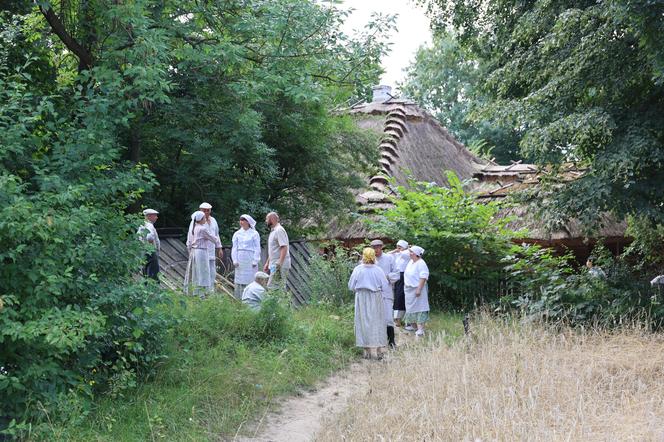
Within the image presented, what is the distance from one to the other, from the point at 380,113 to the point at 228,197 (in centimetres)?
1028

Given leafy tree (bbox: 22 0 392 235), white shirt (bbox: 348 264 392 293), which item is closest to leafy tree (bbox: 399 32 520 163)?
leafy tree (bbox: 22 0 392 235)

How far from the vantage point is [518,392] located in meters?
7.28

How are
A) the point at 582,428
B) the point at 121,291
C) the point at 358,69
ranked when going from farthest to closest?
1. the point at 358,69
2. the point at 121,291
3. the point at 582,428

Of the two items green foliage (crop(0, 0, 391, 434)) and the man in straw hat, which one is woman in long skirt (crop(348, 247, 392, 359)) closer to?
the man in straw hat

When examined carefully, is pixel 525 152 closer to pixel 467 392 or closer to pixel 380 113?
pixel 467 392

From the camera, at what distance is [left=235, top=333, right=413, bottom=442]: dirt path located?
7.48 metres

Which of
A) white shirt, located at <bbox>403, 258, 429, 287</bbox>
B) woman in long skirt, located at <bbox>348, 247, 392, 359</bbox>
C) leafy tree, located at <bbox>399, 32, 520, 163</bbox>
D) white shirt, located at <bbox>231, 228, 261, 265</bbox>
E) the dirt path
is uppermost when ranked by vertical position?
leafy tree, located at <bbox>399, 32, 520, 163</bbox>

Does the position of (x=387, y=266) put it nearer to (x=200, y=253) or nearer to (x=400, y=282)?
(x=400, y=282)

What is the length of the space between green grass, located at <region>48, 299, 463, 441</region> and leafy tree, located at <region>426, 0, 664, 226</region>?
10.3 ft

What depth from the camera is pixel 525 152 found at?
11398 mm

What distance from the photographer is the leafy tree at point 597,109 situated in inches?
415

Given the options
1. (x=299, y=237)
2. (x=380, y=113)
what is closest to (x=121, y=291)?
(x=299, y=237)

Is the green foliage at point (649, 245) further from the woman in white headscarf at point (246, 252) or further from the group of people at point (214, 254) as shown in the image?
the woman in white headscarf at point (246, 252)

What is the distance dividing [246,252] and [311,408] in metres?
3.99
